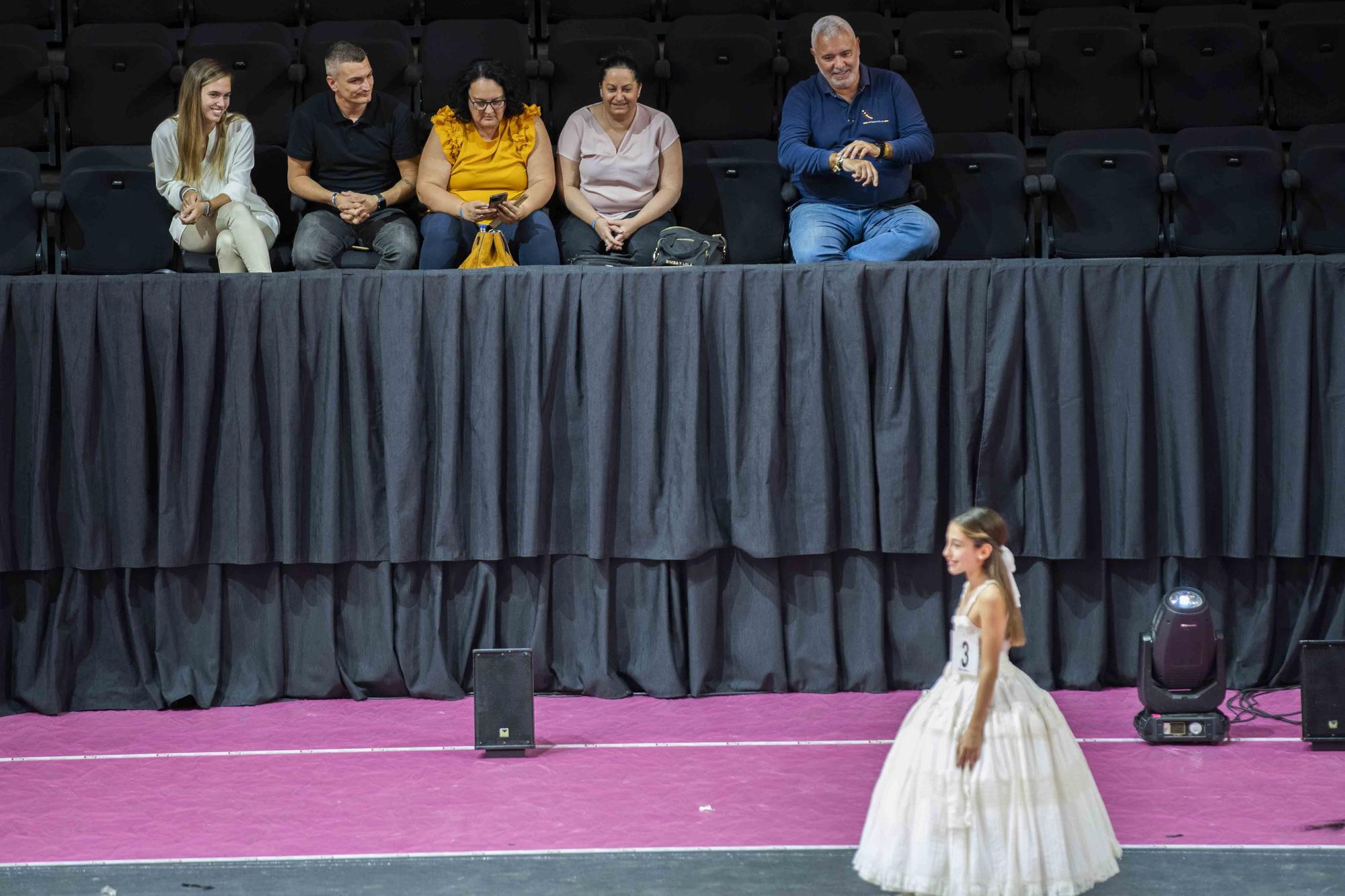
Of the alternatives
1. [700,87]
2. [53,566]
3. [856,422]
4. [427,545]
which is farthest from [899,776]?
[700,87]

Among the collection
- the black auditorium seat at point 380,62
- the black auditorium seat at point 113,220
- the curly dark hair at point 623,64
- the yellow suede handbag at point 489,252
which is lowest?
the yellow suede handbag at point 489,252

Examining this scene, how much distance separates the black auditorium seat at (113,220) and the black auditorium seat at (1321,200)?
4695 millimetres

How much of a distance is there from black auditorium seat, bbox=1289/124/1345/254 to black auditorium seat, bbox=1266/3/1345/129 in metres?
0.55

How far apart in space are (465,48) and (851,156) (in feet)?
6.72

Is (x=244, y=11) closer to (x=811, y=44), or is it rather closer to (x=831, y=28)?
(x=811, y=44)

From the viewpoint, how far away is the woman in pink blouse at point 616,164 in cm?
616

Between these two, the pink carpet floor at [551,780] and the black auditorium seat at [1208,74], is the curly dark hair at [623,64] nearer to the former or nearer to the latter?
the black auditorium seat at [1208,74]

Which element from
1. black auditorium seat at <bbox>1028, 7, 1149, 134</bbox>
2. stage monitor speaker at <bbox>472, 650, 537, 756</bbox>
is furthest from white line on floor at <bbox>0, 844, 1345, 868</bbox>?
black auditorium seat at <bbox>1028, 7, 1149, 134</bbox>

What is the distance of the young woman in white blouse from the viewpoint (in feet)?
19.4

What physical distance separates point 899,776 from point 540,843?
1.08 m

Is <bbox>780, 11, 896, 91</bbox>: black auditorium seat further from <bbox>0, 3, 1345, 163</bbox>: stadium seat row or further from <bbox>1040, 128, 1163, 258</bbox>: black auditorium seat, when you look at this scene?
<bbox>1040, 128, 1163, 258</bbox>: black auditorium seat

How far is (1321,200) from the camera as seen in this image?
20.7 feet

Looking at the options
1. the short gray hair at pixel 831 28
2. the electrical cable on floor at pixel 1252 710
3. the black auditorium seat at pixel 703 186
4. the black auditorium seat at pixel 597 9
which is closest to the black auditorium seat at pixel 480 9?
the black auditorium seat at pixel 597 9

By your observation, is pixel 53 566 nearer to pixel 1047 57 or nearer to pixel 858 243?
pixel 858 243
